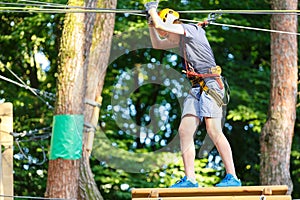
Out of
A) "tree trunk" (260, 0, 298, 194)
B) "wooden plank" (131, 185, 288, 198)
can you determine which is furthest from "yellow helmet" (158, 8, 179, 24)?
"tree trunk" (260, 0, 298, 194)

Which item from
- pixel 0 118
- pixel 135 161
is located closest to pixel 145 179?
pixel 135 161

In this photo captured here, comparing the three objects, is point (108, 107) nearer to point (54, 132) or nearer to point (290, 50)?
point (290, 50)

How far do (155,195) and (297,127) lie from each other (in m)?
9.60

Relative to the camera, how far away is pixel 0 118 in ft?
26.6

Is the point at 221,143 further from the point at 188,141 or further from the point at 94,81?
the point at 94,81

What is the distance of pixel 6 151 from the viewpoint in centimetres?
812

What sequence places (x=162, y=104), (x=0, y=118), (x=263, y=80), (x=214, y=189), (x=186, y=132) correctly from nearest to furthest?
1. (x=214, y=189)
2. (x=186, y=132)
3. (x=0, y=118)
4. (x=263, y=80)
5. (x=162, y=104)

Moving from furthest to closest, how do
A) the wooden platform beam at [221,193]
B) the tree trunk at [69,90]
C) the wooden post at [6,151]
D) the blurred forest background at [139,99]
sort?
the blurred forest background at [139,99]
the wooden post at [6,151]
the tree trunk at [69,90]
the wooden platform beam at [221,193]

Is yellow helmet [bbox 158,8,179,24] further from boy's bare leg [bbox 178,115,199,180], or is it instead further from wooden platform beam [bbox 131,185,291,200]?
wooden platform beam [bbox 131,185,291,200]

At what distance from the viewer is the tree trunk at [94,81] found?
8336mm

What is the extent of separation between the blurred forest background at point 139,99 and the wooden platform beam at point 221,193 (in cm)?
789

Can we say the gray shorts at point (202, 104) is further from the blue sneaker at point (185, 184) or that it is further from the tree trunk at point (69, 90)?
the tree trunk at point (69, 90)

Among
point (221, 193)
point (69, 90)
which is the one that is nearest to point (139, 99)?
point (69, 90)

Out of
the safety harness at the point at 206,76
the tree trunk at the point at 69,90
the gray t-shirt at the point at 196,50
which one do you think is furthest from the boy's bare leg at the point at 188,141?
the tree trunk at the point at 69,90
